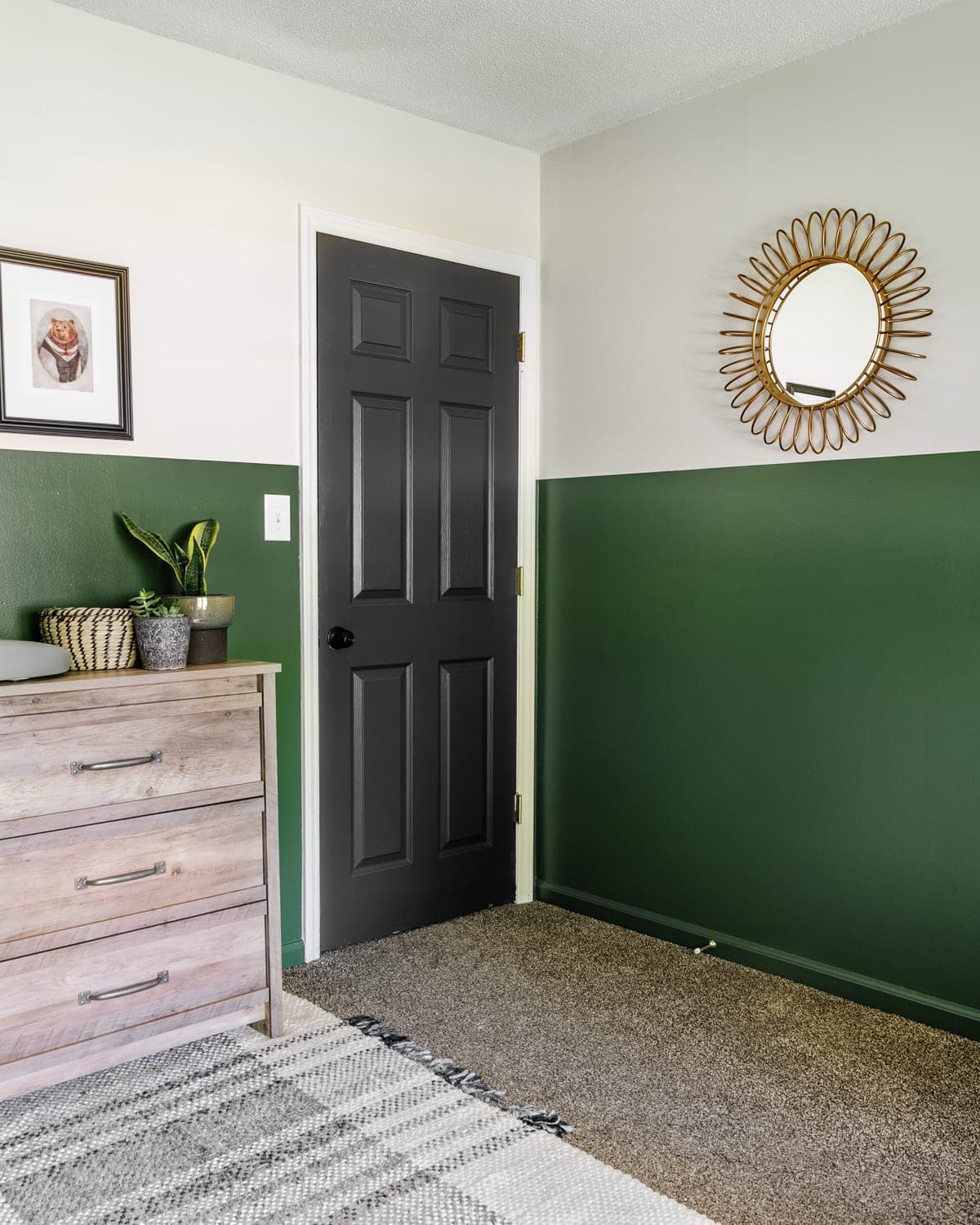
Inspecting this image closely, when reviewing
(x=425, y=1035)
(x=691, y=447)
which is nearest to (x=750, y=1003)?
(x=425, y=1035)

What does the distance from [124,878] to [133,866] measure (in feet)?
0.10

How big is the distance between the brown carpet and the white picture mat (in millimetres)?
1614

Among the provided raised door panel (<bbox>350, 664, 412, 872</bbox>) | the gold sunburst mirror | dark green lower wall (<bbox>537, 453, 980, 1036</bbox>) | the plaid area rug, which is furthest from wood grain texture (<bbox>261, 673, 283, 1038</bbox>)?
the gold sunburst mirror

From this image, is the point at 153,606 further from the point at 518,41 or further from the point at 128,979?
the point at 518,41

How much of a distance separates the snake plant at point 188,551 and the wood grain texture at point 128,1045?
0.99m

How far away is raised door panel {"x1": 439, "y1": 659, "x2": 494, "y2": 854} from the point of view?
11.1 ft

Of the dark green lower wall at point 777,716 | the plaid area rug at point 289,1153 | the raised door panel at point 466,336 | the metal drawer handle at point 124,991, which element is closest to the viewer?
the plaid area rug at point 289,1153

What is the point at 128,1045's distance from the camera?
231 centimetres

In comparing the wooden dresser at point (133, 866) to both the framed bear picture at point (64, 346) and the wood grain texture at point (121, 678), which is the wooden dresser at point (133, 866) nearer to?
the wood grain texture at point (121, 678)

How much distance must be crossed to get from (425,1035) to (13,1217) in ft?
3.21

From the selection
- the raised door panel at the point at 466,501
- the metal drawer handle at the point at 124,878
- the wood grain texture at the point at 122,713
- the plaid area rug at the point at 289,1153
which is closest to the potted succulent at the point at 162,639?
the wood grain texture at the point at 122,713

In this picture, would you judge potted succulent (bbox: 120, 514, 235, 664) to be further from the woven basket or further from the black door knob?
the black door knob

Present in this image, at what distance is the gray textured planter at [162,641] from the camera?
2428mm

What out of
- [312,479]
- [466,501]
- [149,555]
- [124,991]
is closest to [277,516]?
[312,479]
